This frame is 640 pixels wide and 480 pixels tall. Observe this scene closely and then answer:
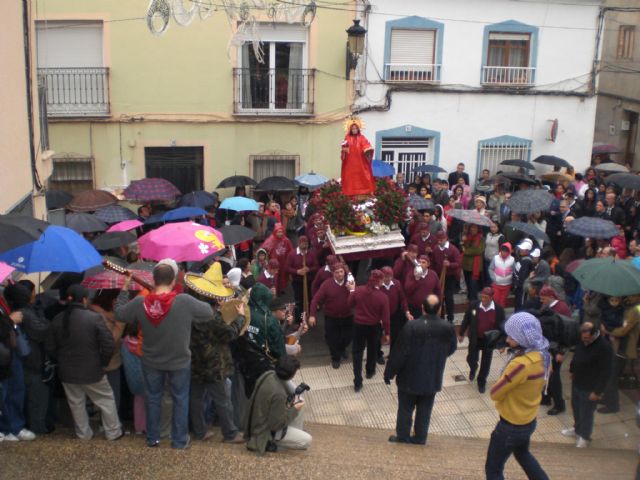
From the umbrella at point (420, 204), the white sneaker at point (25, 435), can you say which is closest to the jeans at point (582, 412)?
the umbrella at point (420, 204)

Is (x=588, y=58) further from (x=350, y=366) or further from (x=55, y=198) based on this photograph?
(x=55, y=198)

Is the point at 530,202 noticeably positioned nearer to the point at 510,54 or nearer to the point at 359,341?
the point at 359,341

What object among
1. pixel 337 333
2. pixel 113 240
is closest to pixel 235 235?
pixel 113 240

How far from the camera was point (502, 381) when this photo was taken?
18.8ft

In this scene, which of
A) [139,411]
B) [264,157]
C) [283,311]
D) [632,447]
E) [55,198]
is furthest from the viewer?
[264,157]

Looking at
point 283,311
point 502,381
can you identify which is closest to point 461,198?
point 283,311

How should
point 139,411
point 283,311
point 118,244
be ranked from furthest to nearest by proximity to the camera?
1. point 118,244
2. point 283,311
3. point 139,411

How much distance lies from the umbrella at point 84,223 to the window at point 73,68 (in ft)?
19.1

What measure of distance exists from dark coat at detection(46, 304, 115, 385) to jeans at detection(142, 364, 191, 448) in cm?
39

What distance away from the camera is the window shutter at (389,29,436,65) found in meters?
A: 16.7

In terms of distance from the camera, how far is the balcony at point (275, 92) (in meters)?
16.4

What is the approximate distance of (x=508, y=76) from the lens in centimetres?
1752

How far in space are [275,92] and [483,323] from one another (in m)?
9.41

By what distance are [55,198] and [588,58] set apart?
12858mm
